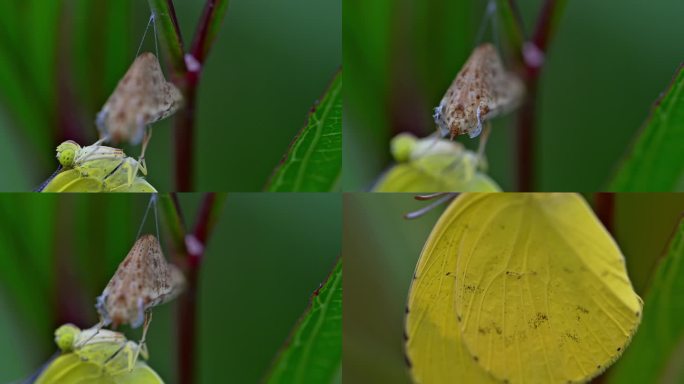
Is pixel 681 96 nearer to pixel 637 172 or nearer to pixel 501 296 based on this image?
pixel 637 172

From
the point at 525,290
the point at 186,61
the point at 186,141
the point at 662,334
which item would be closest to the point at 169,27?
the point at 186,61

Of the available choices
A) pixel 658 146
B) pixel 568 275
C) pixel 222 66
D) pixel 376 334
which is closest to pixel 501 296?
pixel 568 275

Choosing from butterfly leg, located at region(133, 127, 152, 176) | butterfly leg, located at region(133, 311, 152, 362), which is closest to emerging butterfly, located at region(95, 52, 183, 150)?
butterfly leg, located at region(133, 127, 152, 176)

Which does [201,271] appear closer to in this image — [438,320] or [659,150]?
[438,320]

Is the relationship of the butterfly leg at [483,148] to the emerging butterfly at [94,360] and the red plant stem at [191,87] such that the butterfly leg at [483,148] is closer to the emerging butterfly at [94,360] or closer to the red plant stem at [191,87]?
the red plant stem at [191,87]

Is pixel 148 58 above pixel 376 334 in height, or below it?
above

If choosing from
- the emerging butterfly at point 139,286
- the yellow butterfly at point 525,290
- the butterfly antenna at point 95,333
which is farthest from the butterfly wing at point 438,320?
the butterfly antenna at point 95,333
